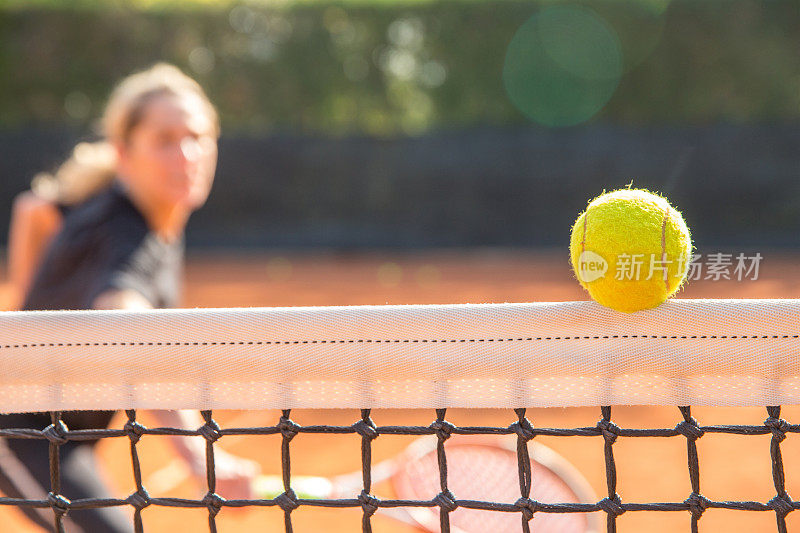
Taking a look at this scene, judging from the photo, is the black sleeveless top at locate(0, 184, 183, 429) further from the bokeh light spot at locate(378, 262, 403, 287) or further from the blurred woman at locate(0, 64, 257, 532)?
the bokeh light spot at locate(378, 262, 403, 287)

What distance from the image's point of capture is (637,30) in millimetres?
11617

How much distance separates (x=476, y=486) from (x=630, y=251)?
1.05m

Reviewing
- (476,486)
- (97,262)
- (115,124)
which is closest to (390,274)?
(115,124)

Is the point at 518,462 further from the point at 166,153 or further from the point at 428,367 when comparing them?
the point at 166,153

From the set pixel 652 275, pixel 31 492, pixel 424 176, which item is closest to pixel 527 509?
pixel 652 275

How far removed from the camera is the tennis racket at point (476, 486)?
6.13ft

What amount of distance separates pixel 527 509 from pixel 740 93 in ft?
38.4

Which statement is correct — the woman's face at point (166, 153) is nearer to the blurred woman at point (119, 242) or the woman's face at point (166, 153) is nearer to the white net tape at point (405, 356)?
the blurred woman at point (119, 242)

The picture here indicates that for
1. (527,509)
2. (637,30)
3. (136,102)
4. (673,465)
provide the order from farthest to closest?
(637,30) → (673,465) → (136,102) → (527,509)

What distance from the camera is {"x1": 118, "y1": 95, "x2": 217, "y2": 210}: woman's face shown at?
2.00 metres

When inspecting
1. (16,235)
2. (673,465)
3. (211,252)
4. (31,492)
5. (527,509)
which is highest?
(211,252)

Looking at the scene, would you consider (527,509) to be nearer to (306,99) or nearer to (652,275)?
(652,275)

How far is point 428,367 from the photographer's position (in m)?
1.10

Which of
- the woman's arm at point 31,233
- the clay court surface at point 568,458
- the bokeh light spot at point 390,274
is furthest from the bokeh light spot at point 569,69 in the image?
the woman's arm at point 31,233
